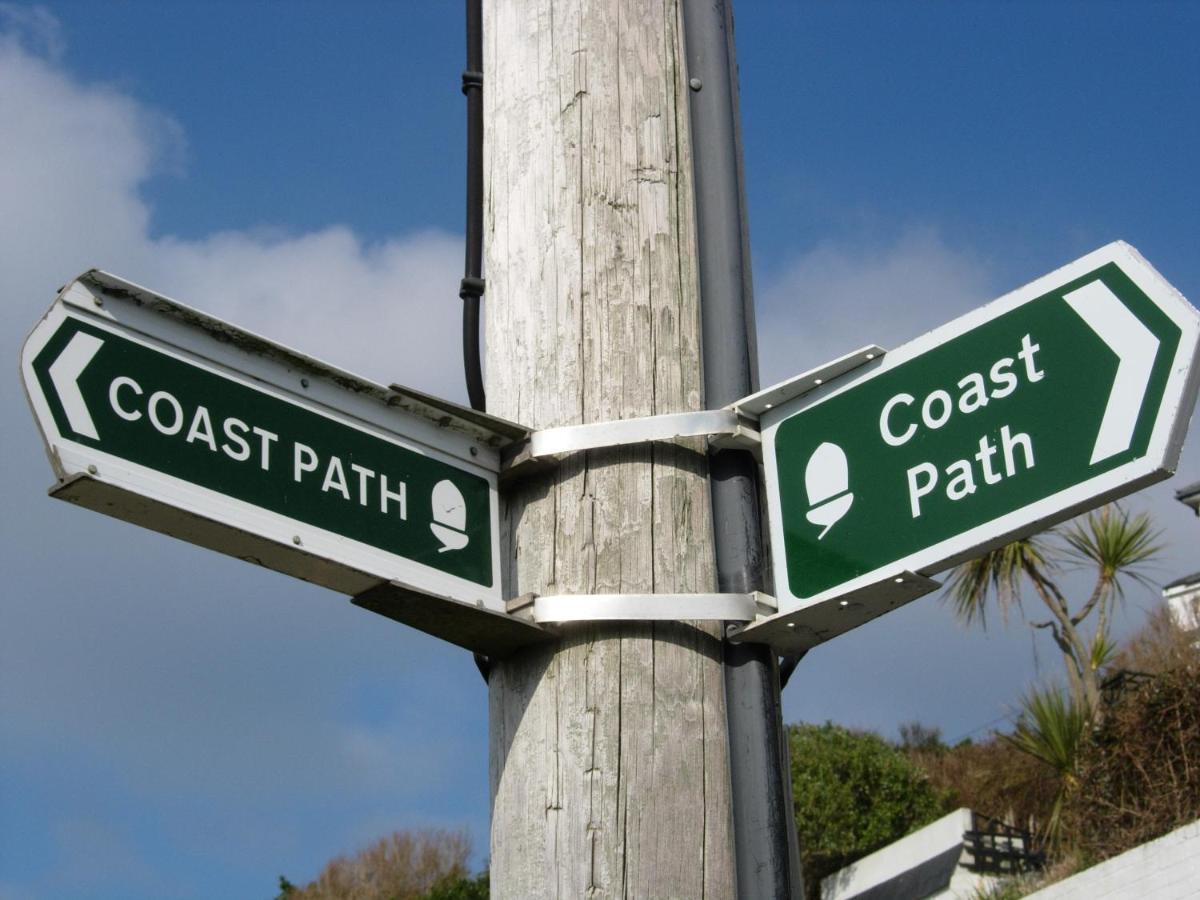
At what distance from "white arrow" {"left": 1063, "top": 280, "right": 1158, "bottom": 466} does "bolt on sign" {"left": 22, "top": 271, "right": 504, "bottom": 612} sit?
1.00 m

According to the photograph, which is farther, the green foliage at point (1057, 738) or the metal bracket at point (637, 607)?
the green foliage at point (1057, 738)

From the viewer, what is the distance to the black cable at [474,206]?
2826 millimetres

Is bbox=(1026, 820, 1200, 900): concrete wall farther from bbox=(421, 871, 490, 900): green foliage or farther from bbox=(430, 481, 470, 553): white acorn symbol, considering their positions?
bbox=(430, 481, 470, 553): white acorn symbol

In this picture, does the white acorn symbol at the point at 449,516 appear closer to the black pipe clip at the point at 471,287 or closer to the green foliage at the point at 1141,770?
the black pipe clip at the point at 471,287

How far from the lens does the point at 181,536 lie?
2.25 meters

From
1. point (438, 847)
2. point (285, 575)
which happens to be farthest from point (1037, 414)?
point (438, 847)

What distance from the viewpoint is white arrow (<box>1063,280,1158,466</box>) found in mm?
2154

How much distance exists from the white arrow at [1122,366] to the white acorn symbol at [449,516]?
1.01 m

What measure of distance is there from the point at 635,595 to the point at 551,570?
0.53 ft

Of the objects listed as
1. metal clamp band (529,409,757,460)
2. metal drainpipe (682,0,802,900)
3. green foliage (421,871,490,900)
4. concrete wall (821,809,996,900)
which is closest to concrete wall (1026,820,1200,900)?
concrete wall (821,809,996,900)

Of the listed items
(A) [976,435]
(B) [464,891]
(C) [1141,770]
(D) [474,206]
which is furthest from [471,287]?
(B) [464,891]

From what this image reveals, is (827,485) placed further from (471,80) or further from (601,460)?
(471,80)

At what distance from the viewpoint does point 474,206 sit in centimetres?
292

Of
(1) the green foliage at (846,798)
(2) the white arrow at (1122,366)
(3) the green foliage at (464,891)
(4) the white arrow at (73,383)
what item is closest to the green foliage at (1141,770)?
(1) the green foliage at (846,798)
